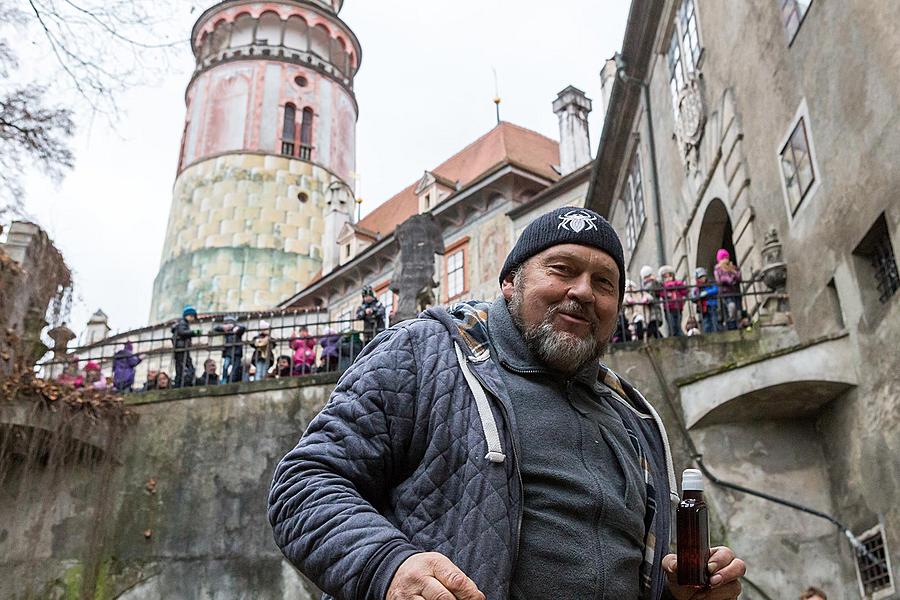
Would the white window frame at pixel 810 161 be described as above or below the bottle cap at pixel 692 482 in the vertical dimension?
above

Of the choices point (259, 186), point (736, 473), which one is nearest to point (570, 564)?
point (736, 473)

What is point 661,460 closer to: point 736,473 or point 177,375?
point 736,473

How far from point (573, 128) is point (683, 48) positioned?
1197 centimetres

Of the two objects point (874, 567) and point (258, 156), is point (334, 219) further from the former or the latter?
point (874, 567)

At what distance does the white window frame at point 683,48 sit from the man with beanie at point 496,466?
13.5 metres

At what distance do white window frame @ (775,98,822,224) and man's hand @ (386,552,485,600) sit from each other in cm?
944

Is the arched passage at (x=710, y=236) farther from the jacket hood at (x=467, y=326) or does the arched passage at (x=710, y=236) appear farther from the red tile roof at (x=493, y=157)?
the jacket hood at (x=467, y=326)

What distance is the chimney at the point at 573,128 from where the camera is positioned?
Answer: 27.5 m

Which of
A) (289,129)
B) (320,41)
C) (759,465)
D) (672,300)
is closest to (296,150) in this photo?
(289,129)

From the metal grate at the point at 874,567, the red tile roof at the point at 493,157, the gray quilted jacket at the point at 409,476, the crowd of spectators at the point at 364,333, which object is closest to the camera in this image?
the gray quilted jacket at the point at 409,476

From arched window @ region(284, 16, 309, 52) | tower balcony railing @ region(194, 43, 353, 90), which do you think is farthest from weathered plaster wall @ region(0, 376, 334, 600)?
arched window @ region(284, 16, 309, 52)

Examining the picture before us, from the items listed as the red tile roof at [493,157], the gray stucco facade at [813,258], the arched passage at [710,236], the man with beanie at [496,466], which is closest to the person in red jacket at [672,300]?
the gray stucco facade at [813,258]

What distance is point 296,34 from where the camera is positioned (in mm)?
43531

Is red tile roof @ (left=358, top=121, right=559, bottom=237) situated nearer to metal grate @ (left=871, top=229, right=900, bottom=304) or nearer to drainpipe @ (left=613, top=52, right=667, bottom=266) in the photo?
drainpipe @ (left=613, top=52, right=667, bottom=266)
